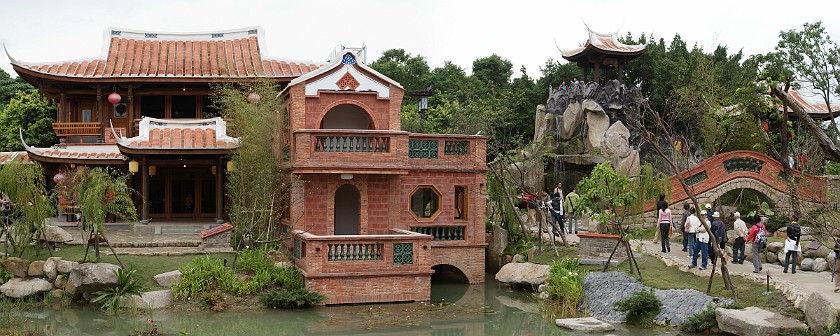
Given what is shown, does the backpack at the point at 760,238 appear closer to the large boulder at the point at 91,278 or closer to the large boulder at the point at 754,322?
the large boulder at the point at 754,322

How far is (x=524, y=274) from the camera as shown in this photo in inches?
710

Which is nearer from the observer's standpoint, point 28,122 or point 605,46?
point 605,46

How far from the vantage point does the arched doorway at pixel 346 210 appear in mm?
19734

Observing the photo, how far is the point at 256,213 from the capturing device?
18000mm

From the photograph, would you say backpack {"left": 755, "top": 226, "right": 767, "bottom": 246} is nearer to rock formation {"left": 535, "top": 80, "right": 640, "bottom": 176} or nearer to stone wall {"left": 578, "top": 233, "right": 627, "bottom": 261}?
stone wall {"left": 578, "top": 233, "right": 627, "bottom": 261}

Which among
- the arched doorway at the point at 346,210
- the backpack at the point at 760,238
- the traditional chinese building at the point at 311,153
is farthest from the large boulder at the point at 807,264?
the arched doorway at the point at 346,210

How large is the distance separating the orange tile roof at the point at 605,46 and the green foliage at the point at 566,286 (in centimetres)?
1564

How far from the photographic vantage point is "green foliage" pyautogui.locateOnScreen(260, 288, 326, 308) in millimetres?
15523

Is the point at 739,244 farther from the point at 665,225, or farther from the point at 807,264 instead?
the point at 665,225

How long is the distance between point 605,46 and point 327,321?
19524 millimetres

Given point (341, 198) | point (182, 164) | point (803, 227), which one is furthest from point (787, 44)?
point (182, 164)

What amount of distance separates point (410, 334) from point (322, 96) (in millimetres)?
6861

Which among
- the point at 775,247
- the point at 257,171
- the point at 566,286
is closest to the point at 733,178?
the point at 775,247

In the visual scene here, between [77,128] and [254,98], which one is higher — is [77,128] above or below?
below
